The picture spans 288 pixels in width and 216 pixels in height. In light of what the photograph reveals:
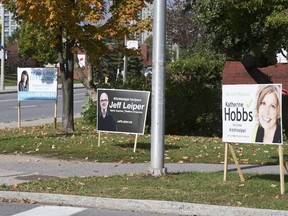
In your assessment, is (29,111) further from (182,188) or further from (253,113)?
(253,113)

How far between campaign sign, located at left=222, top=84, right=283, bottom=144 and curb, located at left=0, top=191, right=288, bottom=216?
152 cm

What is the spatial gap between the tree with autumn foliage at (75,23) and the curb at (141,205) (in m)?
7.30

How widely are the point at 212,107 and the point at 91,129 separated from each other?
3.87 meters

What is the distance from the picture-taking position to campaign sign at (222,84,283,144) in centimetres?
968

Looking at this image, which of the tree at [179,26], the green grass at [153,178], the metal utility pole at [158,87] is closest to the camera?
the green grass at [153,178]

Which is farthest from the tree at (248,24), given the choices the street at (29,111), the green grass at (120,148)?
the street at (29,111)

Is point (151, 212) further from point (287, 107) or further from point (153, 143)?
point (287, 107)

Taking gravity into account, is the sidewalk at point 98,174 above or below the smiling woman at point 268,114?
below

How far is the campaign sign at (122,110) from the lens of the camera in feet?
46.0

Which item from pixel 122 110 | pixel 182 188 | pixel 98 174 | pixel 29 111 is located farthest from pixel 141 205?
pixel 29 111

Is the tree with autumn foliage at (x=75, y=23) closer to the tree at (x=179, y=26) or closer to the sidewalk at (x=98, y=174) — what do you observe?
the sidewalk at (x=98, y=174)

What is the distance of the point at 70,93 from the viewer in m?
18.2

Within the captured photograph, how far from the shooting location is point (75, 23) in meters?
17.1

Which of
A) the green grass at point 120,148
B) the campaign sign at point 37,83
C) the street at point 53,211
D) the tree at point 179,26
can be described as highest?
the tree at point 179,26
